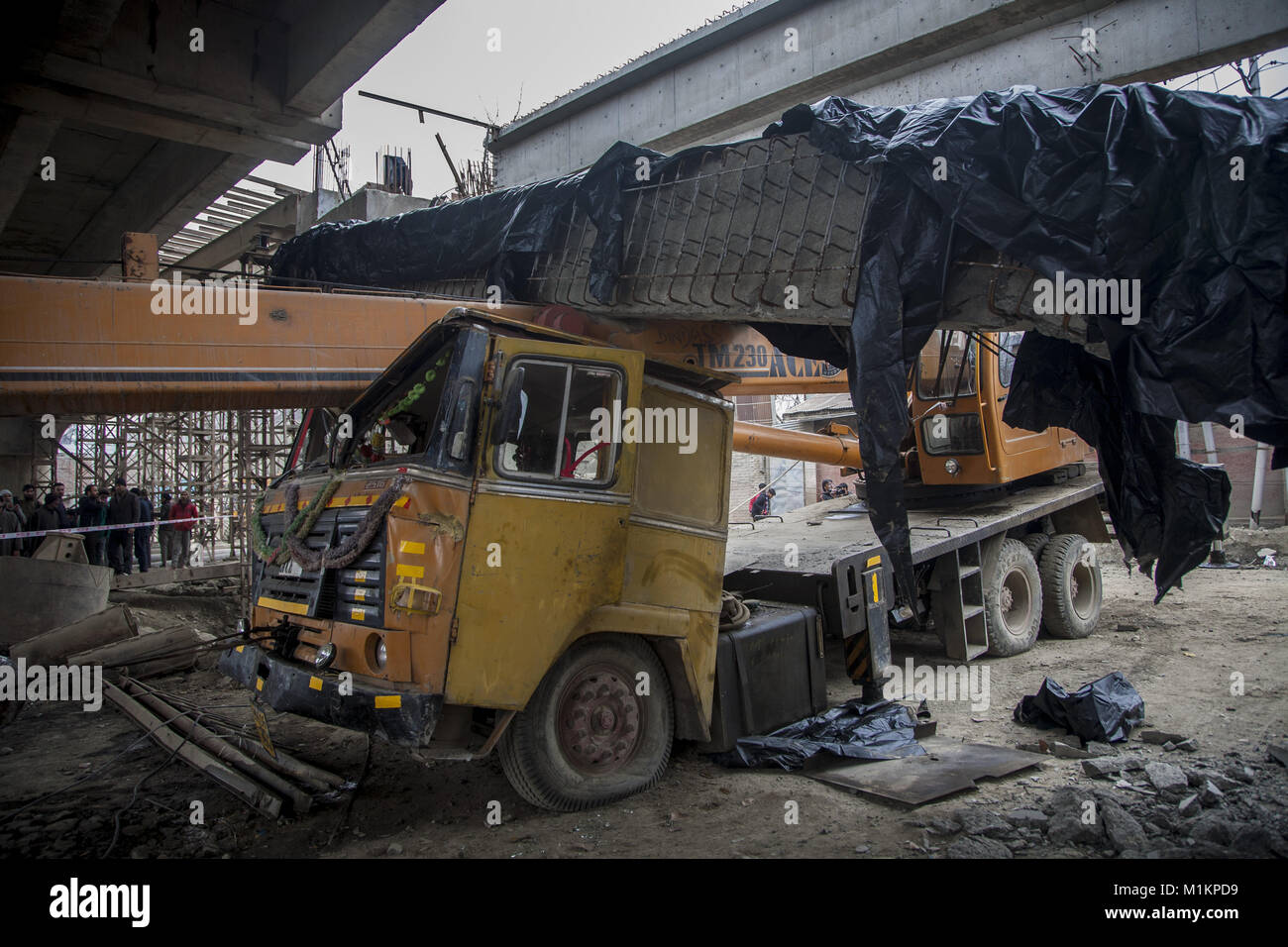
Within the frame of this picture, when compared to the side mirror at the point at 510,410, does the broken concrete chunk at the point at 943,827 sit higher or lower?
lower

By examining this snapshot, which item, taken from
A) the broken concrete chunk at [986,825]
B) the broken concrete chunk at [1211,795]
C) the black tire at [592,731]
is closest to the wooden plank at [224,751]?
the black tire at [592,731]

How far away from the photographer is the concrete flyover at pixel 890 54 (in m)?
8.08

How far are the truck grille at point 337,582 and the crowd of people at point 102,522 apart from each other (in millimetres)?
7334

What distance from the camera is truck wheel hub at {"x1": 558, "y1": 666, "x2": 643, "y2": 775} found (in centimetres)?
440

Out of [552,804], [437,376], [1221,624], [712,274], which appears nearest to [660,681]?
[552,804]

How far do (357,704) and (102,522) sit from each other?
10.9m

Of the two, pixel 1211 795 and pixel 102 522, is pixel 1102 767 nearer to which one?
pixel 1211 795

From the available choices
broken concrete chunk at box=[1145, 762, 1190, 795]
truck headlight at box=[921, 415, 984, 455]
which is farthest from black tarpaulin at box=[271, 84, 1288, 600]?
truck headlight at box=[921, 415, 984, 455]

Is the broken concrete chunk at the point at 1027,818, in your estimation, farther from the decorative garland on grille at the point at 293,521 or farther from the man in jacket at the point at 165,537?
the man in jacket at the point at 165,537

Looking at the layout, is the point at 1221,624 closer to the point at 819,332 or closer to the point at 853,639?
the point at 853,639

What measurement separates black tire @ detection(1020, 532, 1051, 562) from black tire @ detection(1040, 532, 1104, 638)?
0.17 ft

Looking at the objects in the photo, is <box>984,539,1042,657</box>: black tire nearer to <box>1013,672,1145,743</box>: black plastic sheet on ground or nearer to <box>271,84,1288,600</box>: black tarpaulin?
<box>1013,672,1145,743</box>: black plastic sheet on ground

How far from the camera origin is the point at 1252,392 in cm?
354

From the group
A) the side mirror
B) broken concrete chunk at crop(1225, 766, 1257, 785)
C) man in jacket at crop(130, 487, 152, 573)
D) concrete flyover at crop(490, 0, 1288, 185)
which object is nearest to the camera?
the side mirror
